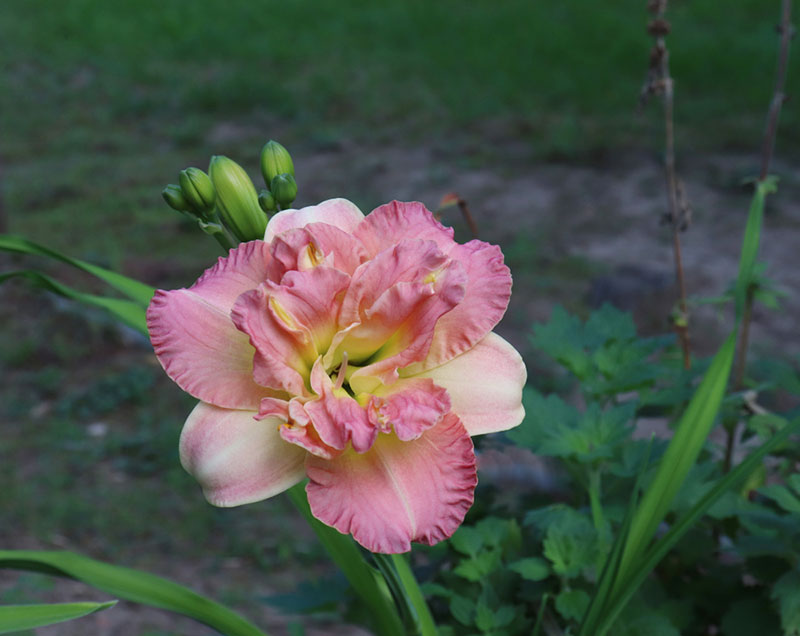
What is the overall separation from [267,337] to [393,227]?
0.15 m

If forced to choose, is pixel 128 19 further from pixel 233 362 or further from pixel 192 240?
pixel 233 362

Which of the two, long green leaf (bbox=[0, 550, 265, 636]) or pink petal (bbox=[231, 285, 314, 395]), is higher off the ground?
pink petal (bbox=[231, 285, 314, 395])

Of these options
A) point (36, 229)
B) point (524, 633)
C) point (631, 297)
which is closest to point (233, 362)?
point (524, 633)

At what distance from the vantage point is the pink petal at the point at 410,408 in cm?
63

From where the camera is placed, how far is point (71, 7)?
7992 mm

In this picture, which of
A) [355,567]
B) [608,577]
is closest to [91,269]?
[355,567]

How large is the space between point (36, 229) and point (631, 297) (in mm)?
2693

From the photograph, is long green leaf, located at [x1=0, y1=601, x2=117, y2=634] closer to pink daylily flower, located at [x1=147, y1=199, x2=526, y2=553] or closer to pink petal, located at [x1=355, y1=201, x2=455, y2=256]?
pink daylily flower, located at [x1=147, y1=199, x2=526, y2=553]

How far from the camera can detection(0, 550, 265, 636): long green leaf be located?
29.5 inches

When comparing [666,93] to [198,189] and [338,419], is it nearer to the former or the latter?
[198,189]

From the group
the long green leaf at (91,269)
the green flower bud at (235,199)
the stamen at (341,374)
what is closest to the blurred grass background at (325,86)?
the long green leaf at (91,269)

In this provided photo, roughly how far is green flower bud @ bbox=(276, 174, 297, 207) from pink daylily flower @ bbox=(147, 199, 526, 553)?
0.12 meters

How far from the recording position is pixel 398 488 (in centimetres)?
65

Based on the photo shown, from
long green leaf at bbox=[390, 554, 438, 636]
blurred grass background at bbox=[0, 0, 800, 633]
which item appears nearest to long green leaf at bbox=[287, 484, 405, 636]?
long green leaf at bbox=[390, 554, 438, 636]
